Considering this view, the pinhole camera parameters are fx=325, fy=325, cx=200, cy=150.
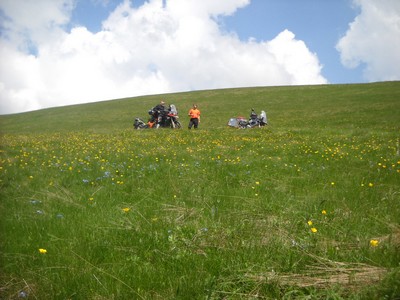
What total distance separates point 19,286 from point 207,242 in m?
2.12

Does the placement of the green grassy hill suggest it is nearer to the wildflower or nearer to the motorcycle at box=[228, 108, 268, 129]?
the motorcycle at box=[228, 108, 268, 129]

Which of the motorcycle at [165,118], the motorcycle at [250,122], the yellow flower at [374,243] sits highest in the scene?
the motorcycle at [165,118]

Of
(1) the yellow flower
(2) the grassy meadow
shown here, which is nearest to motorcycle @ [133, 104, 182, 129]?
(2) the grassy meadow

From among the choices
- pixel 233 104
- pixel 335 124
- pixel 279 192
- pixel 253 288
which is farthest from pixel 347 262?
pixel 233 104

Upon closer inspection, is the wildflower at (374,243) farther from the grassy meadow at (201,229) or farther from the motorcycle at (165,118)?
the motorcycle at (165,118)

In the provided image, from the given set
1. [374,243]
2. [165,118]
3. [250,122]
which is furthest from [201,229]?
[250,122]

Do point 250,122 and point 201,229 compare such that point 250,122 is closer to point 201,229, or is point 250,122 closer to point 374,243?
point 201,229

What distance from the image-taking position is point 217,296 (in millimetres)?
2955

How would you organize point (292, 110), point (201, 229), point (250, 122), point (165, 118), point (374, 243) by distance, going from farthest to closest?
point (292, 110) → point (250, 122) → point (165, 118) → point (201, 229) → point (374, 243)

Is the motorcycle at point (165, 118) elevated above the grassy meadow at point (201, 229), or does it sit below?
above

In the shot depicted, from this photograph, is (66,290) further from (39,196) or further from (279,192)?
(279,192)

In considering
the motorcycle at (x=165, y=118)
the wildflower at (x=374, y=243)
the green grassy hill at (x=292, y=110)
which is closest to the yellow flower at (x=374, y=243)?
→ the wildflower at (x=374, y=243)

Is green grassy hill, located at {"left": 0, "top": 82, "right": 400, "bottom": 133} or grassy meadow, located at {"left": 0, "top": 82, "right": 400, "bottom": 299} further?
green grassy hill, located at {"left": 0, "top": 82, "right": 400, "bottom": 133}

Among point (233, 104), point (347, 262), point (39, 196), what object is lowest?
point (347, 262)
